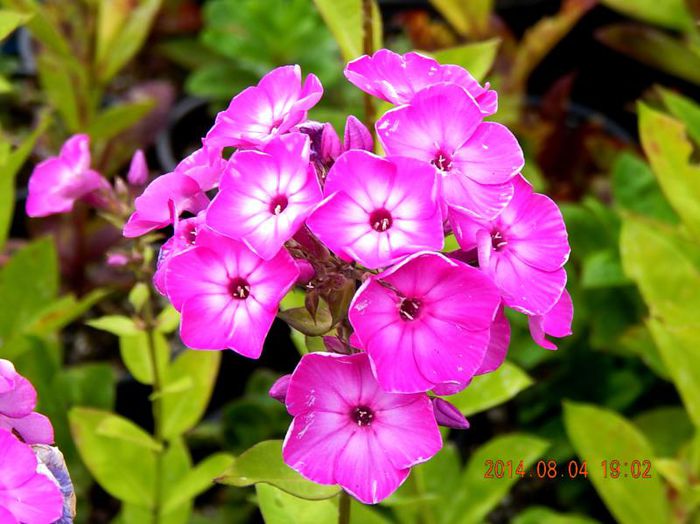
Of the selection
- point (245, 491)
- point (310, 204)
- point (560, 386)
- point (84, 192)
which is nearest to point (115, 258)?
point (84, 192)

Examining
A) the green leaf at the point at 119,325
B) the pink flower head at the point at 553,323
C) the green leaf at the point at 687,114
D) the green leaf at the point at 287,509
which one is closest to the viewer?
the pink flower head at the point at 553,323

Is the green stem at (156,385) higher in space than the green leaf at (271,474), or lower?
lower

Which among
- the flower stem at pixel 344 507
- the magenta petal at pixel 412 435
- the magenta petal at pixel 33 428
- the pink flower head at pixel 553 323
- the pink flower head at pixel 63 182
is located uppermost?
the pink flower head at pixel 553 323

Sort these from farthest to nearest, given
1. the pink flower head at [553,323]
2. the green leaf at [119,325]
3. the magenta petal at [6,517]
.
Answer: the green leaf at [119,325] → the pink flower head at [553,323] → the magenta petal at [6,517]

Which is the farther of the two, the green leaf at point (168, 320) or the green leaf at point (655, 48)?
the green leaf at point (655, 48)

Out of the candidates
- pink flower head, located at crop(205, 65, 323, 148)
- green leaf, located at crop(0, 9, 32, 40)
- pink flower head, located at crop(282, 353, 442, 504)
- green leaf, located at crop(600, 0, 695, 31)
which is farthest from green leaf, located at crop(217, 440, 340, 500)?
green leaf, located at crop(600, 0, 695, 31)

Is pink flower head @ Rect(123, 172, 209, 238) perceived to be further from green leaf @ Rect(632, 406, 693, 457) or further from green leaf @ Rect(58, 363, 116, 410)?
green leaf @ Rect(632, 406, 693, 457)

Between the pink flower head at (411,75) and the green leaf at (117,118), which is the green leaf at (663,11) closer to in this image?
the green leaf at (117,118)

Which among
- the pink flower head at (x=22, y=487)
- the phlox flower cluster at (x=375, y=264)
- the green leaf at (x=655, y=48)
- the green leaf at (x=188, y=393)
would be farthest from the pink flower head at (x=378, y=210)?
the green leaf at (x=655, y=48)

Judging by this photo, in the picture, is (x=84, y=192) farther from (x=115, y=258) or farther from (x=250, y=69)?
(x=250, y=69)
